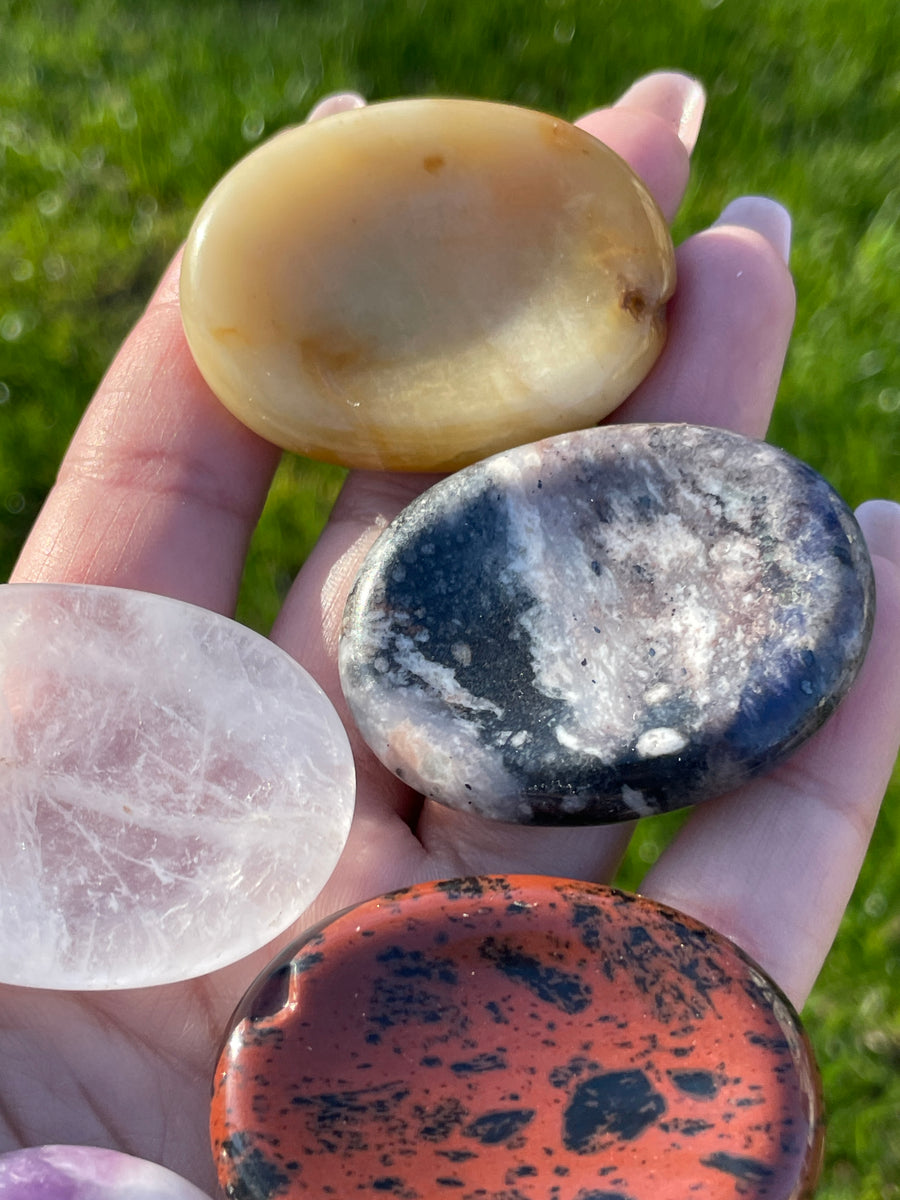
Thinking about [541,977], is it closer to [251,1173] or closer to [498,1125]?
[498,1125]

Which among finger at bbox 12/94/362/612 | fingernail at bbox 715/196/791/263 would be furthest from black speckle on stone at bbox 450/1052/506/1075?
fingernail at bbox 715/196/791/263

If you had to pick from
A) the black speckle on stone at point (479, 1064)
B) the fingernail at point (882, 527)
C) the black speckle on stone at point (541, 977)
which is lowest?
the black speckle on stone at point (479, 1064)

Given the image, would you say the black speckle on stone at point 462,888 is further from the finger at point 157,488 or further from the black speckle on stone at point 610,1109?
the finger at point 157,488

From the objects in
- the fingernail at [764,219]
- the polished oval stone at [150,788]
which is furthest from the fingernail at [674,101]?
the polished oval stone at [150,788]

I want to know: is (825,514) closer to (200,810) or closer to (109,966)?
(200,810)

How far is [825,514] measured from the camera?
1118 millimetres

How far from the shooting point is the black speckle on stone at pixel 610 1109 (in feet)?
3.10

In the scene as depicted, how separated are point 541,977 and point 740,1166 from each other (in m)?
0.21

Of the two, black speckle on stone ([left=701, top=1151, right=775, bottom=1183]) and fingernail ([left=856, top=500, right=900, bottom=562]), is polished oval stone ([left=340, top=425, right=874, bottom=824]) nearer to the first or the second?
fingernail ([left=856, top=500, right=900, bottom=562])

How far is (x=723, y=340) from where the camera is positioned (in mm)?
1346

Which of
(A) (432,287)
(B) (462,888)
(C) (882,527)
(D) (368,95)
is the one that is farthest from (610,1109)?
(D) (368,95)

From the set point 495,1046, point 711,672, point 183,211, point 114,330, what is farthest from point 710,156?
point 495,1046

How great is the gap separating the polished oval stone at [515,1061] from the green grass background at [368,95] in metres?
0.82

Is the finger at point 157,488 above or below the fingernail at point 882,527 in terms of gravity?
below
